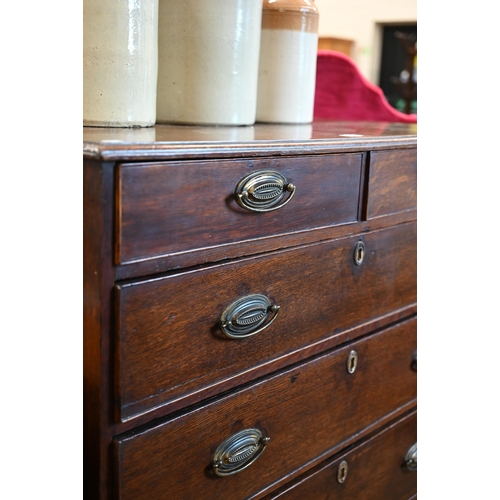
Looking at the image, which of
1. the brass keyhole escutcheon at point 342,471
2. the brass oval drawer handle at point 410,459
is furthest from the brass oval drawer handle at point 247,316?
the brass oval drawer handle at point 410,459

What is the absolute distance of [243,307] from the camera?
2.39ft

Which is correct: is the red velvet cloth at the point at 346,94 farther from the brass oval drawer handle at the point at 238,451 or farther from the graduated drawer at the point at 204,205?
the brass oval drawer handle at the point at 238,451

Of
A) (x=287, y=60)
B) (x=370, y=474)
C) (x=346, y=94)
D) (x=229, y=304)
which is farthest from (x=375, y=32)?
(x=229, y=304)

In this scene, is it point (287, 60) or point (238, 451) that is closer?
point (238, 451)

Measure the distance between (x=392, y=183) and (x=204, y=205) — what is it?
409mm

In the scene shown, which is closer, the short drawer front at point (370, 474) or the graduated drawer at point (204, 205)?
the graduated drawer at point (204, 205)

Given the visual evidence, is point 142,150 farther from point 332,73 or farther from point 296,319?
point 332,73

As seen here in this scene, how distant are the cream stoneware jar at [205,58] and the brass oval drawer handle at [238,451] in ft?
1.35

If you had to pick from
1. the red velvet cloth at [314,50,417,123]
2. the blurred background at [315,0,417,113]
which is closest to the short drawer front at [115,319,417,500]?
the red velvet cloth at [314,50,417,123]

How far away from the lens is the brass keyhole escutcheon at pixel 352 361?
3.13 feet

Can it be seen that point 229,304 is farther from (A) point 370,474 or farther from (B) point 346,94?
(B) point 346,94

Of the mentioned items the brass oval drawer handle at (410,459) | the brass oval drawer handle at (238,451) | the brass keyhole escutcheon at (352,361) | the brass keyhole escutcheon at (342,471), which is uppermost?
the brass keyhole escutcheon at (352,361)

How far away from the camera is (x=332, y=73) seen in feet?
5.62
